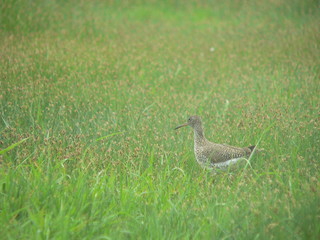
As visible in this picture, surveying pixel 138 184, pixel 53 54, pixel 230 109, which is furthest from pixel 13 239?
pixel 53 54

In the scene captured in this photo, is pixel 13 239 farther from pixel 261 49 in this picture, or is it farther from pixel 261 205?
pixel 261 49

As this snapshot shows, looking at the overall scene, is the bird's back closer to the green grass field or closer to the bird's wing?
the bird's wing

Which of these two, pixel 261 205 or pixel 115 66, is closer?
pixel 261 205

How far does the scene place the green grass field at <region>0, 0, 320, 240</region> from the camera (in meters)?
4.04

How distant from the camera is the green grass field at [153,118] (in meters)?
4.04

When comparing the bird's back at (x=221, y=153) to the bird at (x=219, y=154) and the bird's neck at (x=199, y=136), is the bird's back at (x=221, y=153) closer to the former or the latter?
the bird at (x=219, y=154)

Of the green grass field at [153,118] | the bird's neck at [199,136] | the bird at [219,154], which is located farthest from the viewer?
the bird's neck at [199,136]

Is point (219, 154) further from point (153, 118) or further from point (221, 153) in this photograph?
point (153, 118)

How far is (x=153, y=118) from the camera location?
721cm

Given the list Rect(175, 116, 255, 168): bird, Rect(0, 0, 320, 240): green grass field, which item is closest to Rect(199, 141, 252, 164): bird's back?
Rect(175, 116, 255, 168): bird

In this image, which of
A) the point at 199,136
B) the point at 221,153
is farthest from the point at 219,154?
the point at 199,136

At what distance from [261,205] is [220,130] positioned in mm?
2858

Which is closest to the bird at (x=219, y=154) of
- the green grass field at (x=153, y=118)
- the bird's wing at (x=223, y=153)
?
the bird's wing at (x=223, y=153)

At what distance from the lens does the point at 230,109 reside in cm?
789
